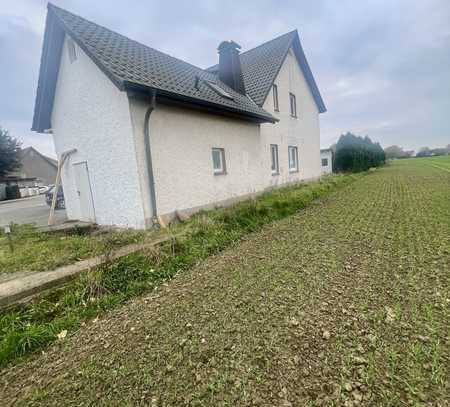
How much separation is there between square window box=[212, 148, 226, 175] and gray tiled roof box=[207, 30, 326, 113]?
4137 mm

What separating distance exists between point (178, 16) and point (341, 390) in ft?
40.6

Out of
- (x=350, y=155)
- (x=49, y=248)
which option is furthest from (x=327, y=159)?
(x=49, y=248)

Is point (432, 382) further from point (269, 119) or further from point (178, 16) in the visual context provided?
point (178, 16)

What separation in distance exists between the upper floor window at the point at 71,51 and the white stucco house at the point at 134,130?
0.03 meters

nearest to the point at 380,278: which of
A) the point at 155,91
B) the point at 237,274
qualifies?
the point at 237,274

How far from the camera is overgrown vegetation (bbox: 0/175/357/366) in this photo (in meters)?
2.64

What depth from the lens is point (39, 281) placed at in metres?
3.34

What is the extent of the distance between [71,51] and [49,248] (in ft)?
19.3

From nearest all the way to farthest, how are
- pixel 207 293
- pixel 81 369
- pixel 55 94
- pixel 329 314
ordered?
pixel 81 369
pixel 329 314
pixel 207 293
pixel 55 94

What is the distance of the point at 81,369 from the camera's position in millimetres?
2180

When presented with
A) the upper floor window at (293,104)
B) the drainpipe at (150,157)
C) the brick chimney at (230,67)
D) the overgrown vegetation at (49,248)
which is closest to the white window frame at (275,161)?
the brick chimney at (230,67)

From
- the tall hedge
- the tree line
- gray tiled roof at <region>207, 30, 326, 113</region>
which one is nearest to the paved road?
gray tiled roof at <region>207, 30, 326, 113</region>

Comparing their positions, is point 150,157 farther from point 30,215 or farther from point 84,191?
point 30,215

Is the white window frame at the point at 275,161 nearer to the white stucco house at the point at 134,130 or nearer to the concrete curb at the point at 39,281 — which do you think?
the white stucco house at the point at 134,130
